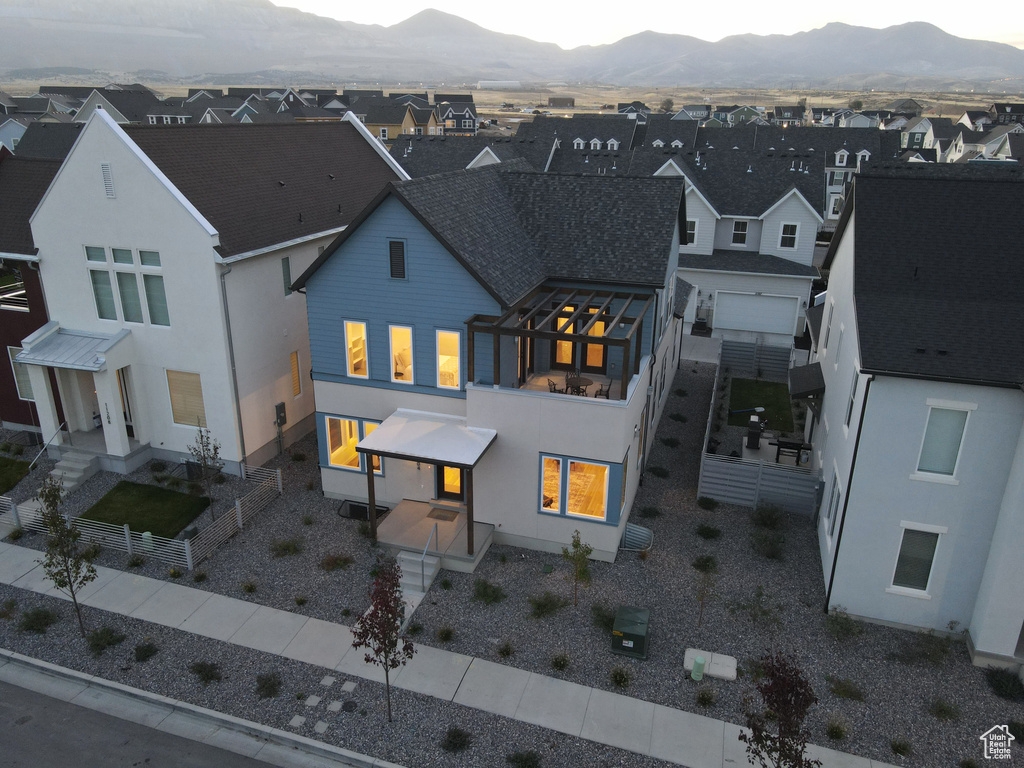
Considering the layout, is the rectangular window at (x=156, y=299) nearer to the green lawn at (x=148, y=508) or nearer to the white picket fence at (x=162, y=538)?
the green lawn at (x=148, y=508)

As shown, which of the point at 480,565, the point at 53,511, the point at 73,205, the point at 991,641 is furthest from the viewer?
the point at 73,205

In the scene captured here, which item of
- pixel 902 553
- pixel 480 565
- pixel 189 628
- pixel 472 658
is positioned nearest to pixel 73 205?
pixel 189 628

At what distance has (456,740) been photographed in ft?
43.1

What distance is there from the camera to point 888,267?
16.2 metres

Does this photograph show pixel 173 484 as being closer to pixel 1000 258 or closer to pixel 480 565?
pixel 480 565

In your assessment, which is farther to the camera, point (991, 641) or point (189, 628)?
point (189, 628)

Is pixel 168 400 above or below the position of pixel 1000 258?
below

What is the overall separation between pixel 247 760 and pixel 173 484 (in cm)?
1215

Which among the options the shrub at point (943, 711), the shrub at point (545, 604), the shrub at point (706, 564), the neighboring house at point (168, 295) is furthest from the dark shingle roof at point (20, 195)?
the shrub at point (943, 711)

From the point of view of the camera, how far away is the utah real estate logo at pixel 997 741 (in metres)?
13.0

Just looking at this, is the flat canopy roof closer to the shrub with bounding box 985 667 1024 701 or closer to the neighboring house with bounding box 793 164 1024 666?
the neighboring house with bounding box 793 164 1024 666

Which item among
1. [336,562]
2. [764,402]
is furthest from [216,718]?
[764,402]

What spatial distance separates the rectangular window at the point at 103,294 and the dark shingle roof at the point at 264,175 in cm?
456

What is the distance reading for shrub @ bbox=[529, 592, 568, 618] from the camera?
16.7 metres
